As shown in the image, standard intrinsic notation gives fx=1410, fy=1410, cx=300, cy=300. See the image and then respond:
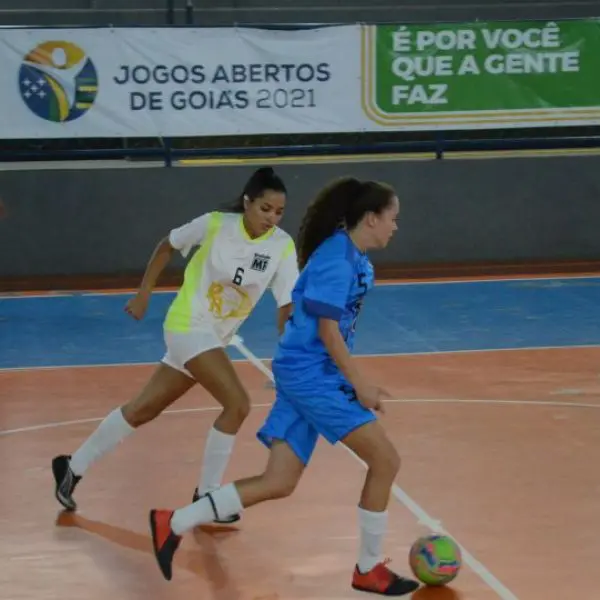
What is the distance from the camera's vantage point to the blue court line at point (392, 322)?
12.4 meters

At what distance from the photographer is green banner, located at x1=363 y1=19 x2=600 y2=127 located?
16203 millimetres

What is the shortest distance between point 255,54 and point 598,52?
13.5 feet

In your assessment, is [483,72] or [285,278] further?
[483,72]

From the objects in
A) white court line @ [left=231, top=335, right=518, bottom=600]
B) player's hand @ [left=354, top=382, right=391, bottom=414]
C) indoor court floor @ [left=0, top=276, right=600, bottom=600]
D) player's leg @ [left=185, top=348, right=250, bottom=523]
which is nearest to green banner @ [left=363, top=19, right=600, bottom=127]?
indoor court floor @ [left=0, top=276, right=600, bottom=600]

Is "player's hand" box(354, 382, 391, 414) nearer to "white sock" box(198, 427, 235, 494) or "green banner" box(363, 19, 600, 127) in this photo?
"white sock" box(198, 427, 235, 494)

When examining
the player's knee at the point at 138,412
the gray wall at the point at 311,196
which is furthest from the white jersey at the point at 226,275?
the gray wall at the point at 311,196

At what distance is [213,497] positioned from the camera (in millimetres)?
6578

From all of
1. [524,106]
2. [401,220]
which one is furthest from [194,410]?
[524,106]

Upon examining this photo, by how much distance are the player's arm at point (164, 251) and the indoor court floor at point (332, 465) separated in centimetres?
115

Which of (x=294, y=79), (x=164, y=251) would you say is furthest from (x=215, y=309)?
(x=294, y=79)

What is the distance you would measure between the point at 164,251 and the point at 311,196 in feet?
27.5

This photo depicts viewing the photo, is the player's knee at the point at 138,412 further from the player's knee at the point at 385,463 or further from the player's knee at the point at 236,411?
the player's knee at the point at 385,463

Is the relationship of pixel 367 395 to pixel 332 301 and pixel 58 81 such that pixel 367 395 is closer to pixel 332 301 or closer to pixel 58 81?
pixel 332 301

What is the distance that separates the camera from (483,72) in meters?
16.4
